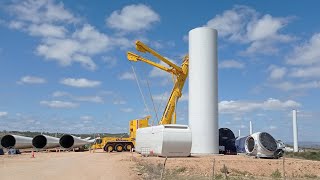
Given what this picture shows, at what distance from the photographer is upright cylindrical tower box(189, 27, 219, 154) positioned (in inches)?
1639

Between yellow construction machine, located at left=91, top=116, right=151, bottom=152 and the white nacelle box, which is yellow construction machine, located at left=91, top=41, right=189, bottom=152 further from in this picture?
the white nacelle box

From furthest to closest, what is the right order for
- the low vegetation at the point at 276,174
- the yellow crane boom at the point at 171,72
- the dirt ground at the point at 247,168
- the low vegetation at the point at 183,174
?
1. the yellow crane boom at the point at 171,72
2. the dirt ground at the point at 247,168
3. the low vegetation at the point at 276,174
4. the low vegetation at the point at 183,174

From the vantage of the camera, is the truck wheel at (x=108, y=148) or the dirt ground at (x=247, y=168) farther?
the truck wheel at (x=108, y=148)

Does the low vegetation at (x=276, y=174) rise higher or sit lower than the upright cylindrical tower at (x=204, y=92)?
lower

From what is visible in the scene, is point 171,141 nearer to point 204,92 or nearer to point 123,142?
point 204,92

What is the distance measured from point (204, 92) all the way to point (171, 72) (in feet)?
25.5

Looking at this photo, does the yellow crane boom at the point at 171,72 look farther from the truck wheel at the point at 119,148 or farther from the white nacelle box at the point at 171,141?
the white nacelle box at the point at 171,141

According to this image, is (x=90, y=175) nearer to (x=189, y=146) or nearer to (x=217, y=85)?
(x=189, y=146)

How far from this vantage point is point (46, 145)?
5912 centimetres

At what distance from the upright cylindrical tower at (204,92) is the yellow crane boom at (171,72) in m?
5.23

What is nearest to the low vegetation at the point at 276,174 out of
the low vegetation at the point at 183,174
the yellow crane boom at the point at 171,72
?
the low vegetation at the point at 183,174

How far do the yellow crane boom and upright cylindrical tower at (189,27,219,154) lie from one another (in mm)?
5233

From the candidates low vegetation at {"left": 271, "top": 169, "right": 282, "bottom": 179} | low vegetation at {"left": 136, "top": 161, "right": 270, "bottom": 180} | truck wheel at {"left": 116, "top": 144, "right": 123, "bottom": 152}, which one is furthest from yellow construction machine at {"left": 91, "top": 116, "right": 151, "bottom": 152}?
low vegetation at {"left": 271, "top": 169, "right": 282, "bottom": 179}

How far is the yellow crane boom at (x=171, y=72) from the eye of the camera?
47.9m
